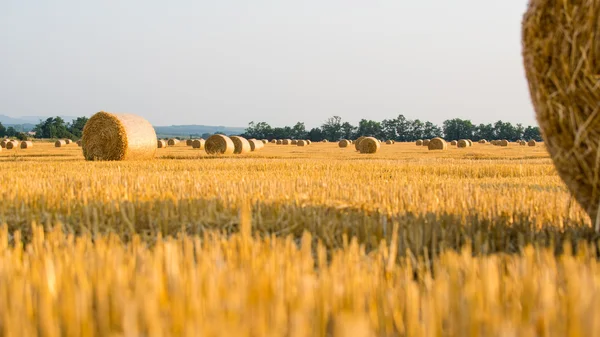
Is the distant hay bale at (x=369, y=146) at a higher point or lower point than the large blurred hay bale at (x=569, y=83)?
lower

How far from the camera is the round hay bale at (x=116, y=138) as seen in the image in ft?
55.6

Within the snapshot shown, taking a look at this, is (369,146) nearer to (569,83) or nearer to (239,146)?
(239,146)

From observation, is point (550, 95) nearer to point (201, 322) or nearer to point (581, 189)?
point (581, 189)

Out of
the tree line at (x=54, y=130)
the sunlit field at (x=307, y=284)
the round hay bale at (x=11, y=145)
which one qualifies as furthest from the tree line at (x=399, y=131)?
the sunlit field at (x=307, y=284)

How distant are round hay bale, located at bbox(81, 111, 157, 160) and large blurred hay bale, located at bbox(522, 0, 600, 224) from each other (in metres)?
14.7

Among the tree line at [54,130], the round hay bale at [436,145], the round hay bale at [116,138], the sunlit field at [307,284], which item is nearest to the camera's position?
the sunlit field at [307,284]

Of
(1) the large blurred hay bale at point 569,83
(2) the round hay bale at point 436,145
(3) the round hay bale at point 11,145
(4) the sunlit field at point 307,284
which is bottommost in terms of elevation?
(3) the round hay bale at point 11,145

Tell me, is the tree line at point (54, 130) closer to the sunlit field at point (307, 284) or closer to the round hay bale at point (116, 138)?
the round hay bale at point (116, 138)

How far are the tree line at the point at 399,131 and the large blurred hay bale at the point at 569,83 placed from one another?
10086 cm

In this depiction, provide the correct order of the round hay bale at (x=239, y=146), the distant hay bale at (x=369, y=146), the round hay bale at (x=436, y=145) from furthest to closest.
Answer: the round hay bale at (x=436, y=145) → the distant hay bale at (x=369, y=146) → the round hay bale at (x=239, y=146)

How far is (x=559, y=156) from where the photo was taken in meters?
3.98

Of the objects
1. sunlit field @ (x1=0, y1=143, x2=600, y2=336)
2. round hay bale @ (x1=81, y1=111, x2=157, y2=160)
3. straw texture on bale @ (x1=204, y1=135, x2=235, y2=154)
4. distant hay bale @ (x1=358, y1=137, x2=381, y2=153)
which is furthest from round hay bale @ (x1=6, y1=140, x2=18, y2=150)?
sunlit field @ (x1=0, y1=143, x2=600, y2=336)

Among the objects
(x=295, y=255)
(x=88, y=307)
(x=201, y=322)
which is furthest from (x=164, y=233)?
(x=201, y=322)

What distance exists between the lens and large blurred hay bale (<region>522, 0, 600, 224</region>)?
11.9 feet
